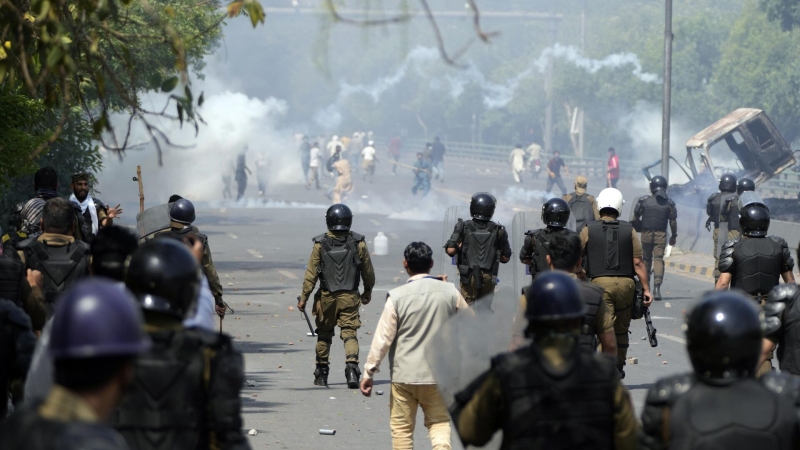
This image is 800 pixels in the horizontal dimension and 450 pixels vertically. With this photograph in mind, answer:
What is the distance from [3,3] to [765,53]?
53352 mm

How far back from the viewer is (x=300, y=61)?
97.6 metres

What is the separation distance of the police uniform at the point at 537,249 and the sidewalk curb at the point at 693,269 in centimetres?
1179

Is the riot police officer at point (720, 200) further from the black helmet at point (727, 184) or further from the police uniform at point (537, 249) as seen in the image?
the police uniform at point (537, 249)

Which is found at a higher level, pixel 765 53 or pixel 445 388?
pixel 765 53

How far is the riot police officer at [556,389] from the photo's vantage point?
371 cm

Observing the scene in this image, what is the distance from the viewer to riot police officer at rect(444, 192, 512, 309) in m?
11.8

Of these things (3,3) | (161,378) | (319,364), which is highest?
(3,3)

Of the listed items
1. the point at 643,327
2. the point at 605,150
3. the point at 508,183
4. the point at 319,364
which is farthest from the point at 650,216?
the point at 605,150

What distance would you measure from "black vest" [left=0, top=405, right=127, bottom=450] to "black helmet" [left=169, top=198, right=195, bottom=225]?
6.87 metres

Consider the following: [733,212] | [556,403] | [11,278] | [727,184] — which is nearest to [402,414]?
[11,278]

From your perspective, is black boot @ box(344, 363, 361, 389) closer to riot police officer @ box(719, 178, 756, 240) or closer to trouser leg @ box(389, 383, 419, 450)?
trouser leg @ box(389, 383, 419, 450)

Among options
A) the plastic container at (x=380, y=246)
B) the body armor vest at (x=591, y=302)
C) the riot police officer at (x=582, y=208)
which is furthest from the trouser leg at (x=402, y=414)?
the plastic container at (x=380, y=246)

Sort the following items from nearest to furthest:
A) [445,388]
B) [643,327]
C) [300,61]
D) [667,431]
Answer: [667,431], [445,388], [643,327], [300,61]

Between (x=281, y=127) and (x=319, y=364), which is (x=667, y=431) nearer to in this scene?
(x=319, y=364)
